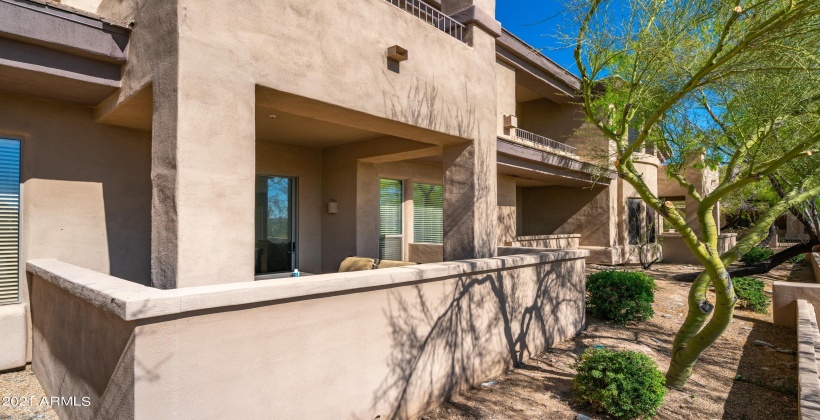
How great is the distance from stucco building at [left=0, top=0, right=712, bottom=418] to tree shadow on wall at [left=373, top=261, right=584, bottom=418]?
0.12 ft

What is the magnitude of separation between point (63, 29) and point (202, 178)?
214cm

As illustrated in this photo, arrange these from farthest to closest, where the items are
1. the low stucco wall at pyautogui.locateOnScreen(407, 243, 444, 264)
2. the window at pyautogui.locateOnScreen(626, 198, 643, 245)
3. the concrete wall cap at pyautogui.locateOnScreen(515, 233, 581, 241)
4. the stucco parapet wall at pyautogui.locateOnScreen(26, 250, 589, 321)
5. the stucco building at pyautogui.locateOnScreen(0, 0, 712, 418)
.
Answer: the window at pyautogui.locateOnScreen(626, 198, 643, 245) → the concrete wall cap at pyautogui.locateOnScreen(515, 233, 581, 241) → the low stucco wall at pyautogui.locateOnScreen(407, 243, 444, 264) → the stucco building at pyautogui.locateOnScreen(0, 0, 712, 418) → the stucco parapet wall at pyautogui.locateOnScreen(26, 250, 589, 321)

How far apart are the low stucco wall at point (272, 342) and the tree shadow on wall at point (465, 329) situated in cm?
2

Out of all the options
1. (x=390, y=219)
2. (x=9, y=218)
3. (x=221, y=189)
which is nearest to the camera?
(x=221, y=189)

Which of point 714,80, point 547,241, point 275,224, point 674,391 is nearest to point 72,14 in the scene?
point 275,224

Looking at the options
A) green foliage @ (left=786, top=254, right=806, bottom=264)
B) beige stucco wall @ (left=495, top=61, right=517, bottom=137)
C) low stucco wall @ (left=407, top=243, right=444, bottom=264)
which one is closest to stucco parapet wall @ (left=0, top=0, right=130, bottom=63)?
low stucco wall @ (left=407, top=243, right=444, bottom=264)

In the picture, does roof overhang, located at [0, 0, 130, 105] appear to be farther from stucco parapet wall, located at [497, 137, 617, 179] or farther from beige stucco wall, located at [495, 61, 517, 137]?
beige stucco wall, located at [495, 61, 517, 137]

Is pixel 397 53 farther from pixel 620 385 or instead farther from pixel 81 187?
pixel 620 385

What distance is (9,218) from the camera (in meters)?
5.09

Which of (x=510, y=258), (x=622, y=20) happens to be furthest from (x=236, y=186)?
(x=622, y=20)

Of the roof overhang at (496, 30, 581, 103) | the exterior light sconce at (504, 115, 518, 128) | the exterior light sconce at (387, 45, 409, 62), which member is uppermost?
the roof overhang at (496, 30, 581, 103)

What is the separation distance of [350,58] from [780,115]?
511cm

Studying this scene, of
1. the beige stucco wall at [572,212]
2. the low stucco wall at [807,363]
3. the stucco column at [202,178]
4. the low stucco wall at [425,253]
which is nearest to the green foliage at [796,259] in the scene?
the beige stucco wall at [572,212]

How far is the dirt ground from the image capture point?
4.66 m
